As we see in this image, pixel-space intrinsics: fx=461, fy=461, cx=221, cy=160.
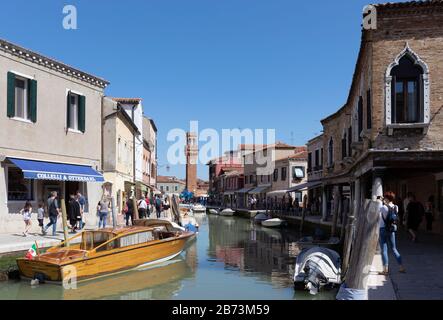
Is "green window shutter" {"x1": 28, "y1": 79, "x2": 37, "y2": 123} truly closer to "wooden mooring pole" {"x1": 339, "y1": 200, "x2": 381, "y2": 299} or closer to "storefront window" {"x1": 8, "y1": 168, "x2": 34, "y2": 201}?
"storefront window" {"x1": 8, "y1": 168, "x2": 34, "y2": 201}

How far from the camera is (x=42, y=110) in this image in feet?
56.0

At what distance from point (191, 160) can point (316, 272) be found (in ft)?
241

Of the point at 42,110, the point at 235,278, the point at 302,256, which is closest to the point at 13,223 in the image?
the point at 42,110

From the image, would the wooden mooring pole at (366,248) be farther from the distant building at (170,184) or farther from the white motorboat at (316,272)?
the distant building at (170,184)

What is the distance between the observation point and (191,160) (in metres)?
83.2

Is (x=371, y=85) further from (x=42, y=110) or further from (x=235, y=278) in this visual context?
(x=42, y=110)

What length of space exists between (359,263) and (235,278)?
19.2 feet

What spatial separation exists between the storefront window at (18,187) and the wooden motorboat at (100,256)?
14.5ft

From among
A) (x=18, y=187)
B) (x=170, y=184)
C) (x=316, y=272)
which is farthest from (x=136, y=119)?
(x=170, y=184)

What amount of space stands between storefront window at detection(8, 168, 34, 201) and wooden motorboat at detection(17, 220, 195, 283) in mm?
4424

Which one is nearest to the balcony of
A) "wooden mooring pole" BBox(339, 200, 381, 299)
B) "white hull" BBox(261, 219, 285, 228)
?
"wooden mooring pole" BBox(339, 200, 381, 299)

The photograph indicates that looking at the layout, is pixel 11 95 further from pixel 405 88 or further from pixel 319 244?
pixel 405 88

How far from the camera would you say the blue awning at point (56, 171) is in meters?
15.4

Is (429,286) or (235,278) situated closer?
(429,286)
